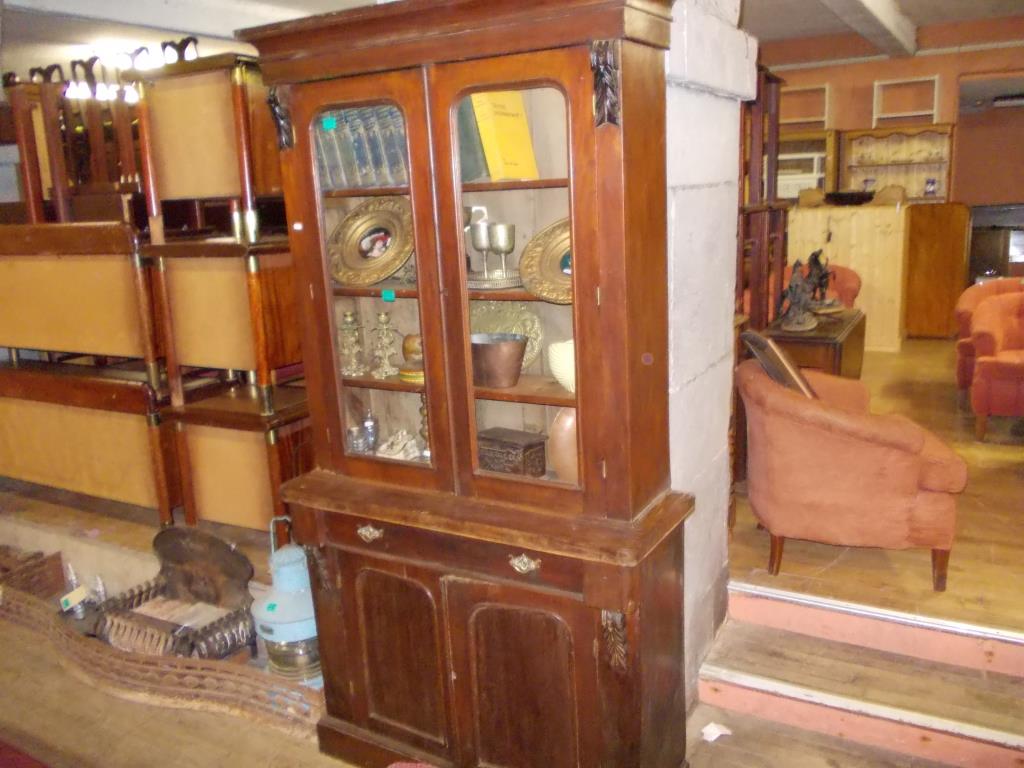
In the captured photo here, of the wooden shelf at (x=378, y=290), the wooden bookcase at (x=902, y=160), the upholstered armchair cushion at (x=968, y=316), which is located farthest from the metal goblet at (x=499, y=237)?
the wooden bookcase at (x=902, y=160)

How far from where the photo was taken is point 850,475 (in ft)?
9.26

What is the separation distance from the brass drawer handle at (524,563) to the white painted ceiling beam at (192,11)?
4297mm

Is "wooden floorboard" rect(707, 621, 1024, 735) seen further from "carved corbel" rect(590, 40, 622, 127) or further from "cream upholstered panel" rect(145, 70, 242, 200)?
"cream upholstered panel" rect(145, 70, 242, 200)

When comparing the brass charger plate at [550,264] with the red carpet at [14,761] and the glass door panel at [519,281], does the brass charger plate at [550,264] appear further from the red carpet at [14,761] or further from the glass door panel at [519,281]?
the red carpet at [14,761]

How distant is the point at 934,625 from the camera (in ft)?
8.67

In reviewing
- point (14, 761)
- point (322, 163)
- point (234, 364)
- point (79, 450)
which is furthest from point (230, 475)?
point (322, 163)

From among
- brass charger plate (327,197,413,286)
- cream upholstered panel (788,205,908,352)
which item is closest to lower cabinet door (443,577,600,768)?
brass charger plate (327,197,413,286)

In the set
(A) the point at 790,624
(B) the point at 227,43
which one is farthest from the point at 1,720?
(B) the point at 227,43

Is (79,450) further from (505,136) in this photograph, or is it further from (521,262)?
(505,136)

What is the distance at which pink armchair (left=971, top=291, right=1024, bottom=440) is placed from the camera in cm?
439

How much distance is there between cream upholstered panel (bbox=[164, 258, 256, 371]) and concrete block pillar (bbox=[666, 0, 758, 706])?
1.67 m

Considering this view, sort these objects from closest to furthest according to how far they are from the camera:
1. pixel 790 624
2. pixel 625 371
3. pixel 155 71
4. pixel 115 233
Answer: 1. pixel 625 371
2. pixel 790 624
3. pixel 155 71
4. pixel 115 233

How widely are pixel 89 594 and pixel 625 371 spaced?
3.09 metres

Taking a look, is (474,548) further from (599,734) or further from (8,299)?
(8,299)
